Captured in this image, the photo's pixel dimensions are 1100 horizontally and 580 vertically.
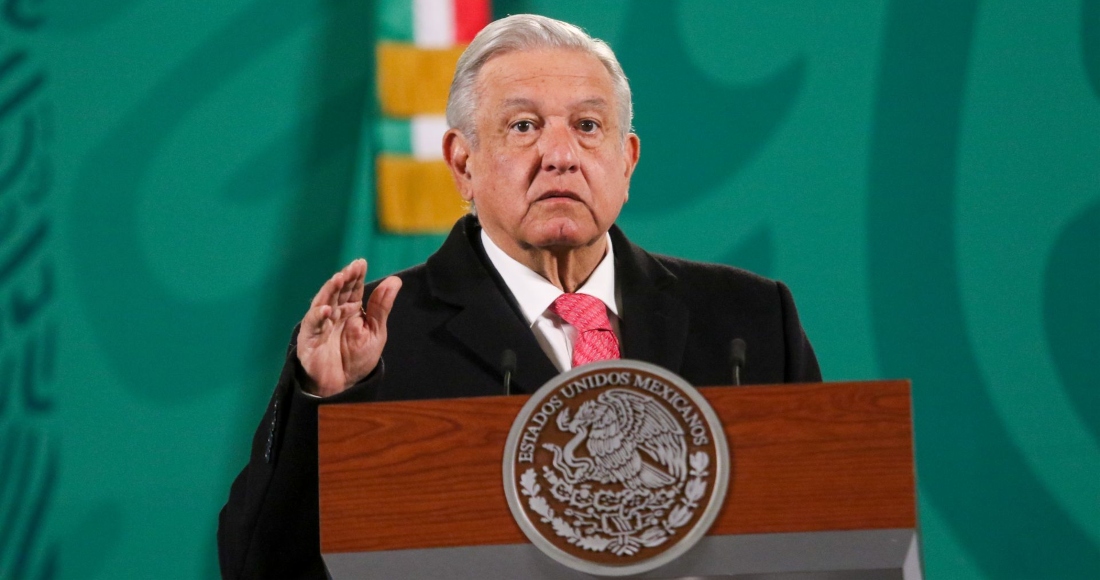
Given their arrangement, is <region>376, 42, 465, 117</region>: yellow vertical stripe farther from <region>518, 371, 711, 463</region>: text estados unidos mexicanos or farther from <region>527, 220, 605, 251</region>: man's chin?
<region>518, 371, 711, 463</region>: text estados unidos mexicanos

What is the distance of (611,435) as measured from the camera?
1255mm

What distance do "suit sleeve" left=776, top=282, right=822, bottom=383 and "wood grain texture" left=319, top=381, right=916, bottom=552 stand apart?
2.33ft

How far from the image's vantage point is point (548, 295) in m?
1.98

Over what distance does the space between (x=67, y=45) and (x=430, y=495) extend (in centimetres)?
220

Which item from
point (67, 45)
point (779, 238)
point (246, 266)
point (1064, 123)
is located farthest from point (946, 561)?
point (67, 45)

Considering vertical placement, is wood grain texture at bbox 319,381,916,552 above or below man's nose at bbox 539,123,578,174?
below

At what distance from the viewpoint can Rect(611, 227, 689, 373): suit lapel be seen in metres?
1.89

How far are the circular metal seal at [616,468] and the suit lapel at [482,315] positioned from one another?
494mm

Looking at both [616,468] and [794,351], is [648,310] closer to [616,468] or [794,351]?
[794,351]

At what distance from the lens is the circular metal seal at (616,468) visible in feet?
4.04

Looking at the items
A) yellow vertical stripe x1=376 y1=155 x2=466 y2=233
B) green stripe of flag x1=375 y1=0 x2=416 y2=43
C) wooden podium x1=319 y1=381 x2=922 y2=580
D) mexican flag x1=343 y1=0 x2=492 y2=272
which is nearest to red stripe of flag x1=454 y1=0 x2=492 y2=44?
mexican flag x1=343 y1=0 x2=492 y2=272

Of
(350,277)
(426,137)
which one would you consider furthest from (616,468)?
(426,137)

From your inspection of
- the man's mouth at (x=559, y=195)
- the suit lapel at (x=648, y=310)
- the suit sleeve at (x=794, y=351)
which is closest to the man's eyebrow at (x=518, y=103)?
the man's mouth at (x=559, y=195)

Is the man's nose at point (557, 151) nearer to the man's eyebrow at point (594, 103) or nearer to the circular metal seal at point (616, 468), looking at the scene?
the man's eyebrow at point (594, 103)
